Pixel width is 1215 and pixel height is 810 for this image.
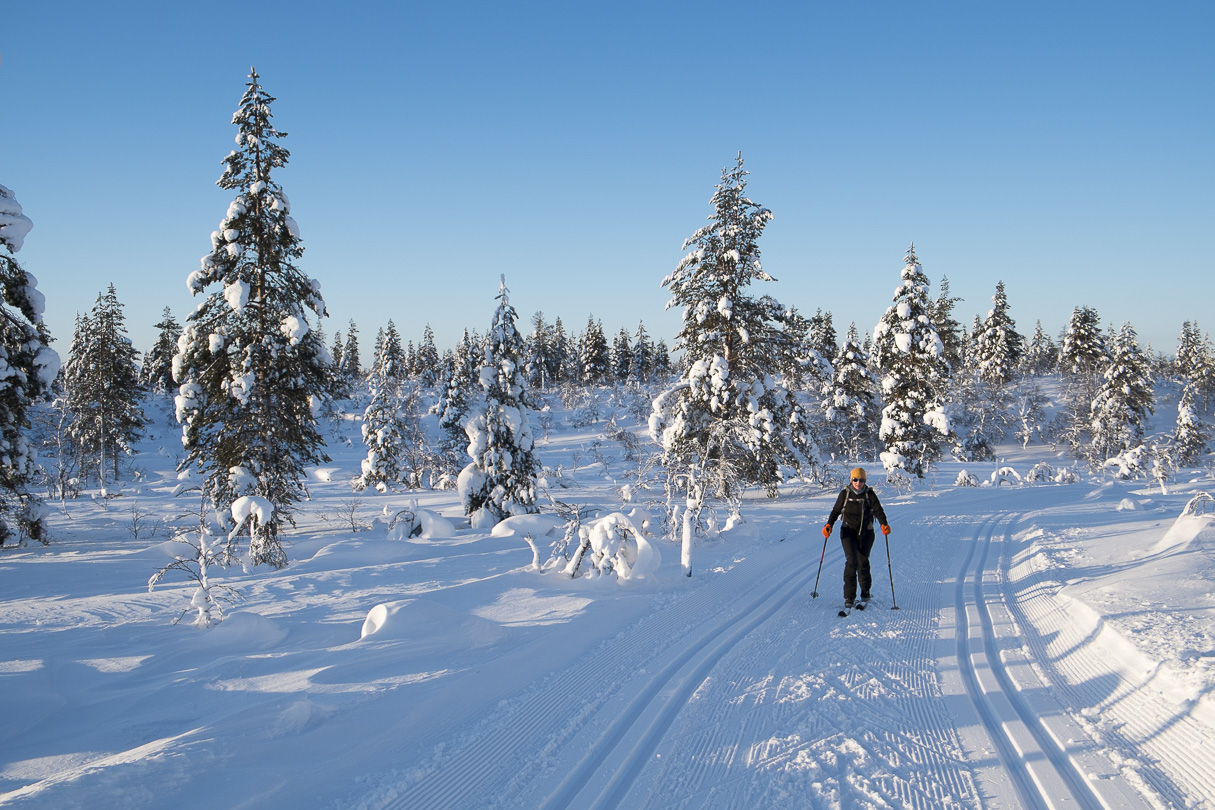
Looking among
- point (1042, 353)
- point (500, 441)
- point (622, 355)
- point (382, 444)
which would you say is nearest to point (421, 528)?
point (500, 441)

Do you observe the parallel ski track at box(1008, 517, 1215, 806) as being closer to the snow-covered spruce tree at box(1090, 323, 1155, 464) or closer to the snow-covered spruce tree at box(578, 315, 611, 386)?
the snow-covered spruce tree at box(1090, 323, 1155, 464)

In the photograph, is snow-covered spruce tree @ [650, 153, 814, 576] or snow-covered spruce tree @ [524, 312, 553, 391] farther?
snow-covered spruce tree @ [524, 312, 553, 391]

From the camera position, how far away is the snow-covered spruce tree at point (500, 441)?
56.1 ft

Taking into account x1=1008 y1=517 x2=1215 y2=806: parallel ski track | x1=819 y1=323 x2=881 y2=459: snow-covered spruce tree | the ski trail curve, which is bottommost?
x1=1008 y1=517 x2=1215 y2=806: parallel ski track

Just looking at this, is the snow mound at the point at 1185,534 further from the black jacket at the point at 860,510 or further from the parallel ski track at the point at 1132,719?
the black jacket at the point at 860,510

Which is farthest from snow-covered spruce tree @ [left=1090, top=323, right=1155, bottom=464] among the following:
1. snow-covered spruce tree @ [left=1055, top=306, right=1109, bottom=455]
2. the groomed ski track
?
the groomed ski track

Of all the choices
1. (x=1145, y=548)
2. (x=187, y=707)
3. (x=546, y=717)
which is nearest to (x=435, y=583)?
(x=187, y=707)

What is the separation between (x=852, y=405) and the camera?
124 ft

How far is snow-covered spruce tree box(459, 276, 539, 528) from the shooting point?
1709cm

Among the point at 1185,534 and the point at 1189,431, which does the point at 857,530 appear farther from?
the point at 1189,431

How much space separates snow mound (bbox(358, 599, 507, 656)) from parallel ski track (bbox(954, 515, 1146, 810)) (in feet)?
15.4

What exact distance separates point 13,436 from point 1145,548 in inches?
948

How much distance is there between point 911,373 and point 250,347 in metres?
27.6

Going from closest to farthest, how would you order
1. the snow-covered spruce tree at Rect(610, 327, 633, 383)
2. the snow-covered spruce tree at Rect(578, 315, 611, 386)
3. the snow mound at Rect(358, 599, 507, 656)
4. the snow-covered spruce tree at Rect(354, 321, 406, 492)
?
the snow mound at Rect(358, 599, 507, 656) → the snow-covered spruce tree at Rect(354, 321, 406, 492) → the snow-covered spruce tree at Rect(578, 315, 611, 386) → the snow-covered spruce tree at Rect(610, 327, 633, 383)
